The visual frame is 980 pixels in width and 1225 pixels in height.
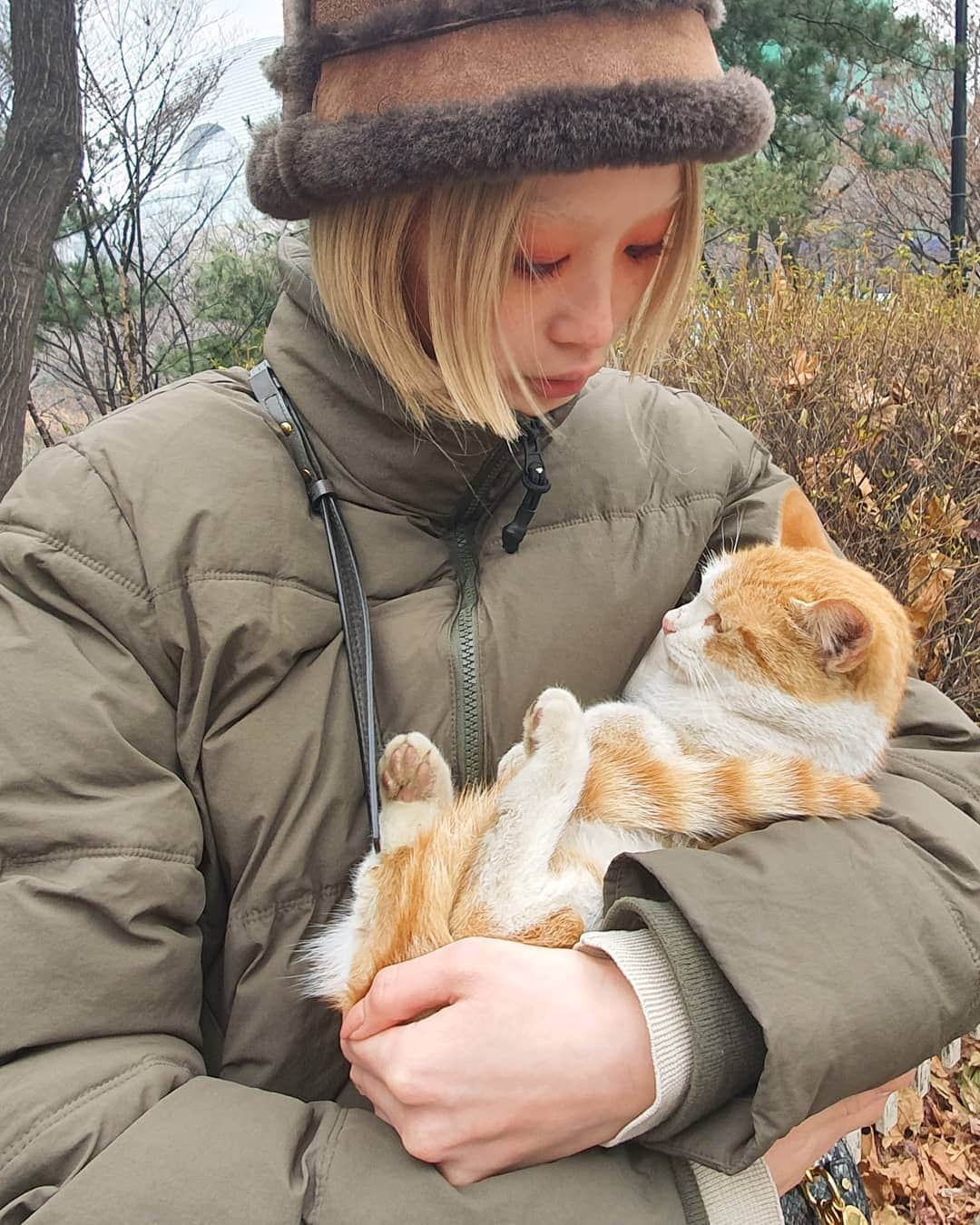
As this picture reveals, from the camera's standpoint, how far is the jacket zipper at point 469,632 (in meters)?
1.55

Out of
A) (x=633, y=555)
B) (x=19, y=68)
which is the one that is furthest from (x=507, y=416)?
(x=19, y=68)

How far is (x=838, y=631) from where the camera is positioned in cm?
164

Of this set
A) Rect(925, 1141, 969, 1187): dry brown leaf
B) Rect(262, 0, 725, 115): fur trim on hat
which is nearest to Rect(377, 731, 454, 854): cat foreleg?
Rect(262, 0, 725, 115): fur trim on hat

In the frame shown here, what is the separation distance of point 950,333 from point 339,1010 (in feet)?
13.4

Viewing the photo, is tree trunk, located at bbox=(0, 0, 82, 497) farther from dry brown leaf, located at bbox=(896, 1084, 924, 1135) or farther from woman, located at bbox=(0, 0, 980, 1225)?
dry brown leaf, located at bbox=(896, 1084, 924, 1135)

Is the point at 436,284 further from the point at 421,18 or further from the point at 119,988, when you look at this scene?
the point at 119,988

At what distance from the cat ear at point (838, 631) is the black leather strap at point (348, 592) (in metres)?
0.81

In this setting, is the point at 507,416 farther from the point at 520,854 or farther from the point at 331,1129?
the point at 331,1129

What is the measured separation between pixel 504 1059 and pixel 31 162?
5.52 m

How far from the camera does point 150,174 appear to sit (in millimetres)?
8359

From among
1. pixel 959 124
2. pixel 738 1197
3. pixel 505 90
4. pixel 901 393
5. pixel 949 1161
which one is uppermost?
pixel 959 124

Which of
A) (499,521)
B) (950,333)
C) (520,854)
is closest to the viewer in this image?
(520,854)

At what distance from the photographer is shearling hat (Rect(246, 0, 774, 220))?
4.07ft

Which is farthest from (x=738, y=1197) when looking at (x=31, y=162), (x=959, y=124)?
(x=959, y=124)
